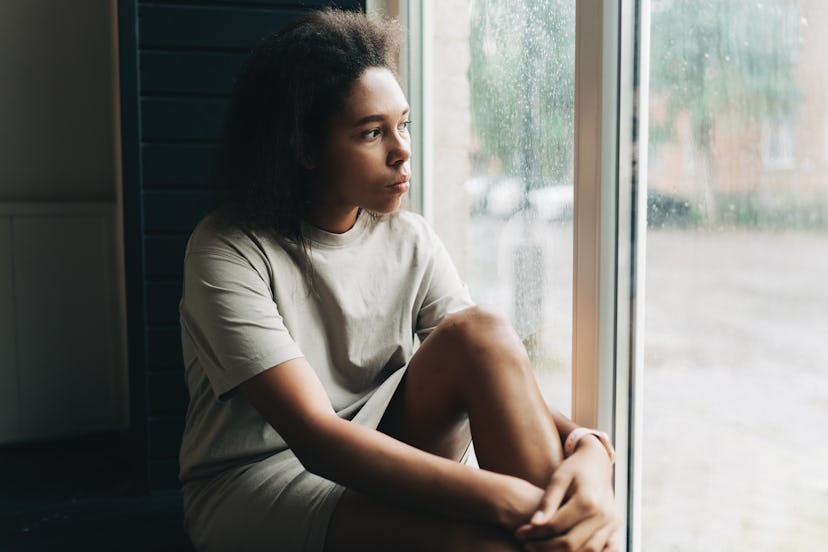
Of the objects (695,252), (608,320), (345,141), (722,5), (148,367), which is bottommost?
(148,367)

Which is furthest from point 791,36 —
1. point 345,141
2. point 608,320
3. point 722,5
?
point 345,141

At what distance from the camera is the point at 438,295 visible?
147 centimetres

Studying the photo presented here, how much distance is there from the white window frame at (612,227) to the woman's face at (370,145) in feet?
0.90

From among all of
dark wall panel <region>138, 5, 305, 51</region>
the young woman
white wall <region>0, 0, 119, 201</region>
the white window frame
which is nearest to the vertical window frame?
the white window frame

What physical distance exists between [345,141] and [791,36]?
64 centimetres

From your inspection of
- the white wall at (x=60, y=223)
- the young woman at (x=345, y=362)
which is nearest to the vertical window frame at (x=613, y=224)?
the young woman at (x=345, y=362)

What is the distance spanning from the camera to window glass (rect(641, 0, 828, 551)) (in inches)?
38.0

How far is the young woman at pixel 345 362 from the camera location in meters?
1.08

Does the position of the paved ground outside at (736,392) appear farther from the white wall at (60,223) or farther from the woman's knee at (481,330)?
the white wall at (60,223)

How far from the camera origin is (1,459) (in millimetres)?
2393

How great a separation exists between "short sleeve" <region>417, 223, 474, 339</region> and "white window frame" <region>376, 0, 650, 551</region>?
0.21 metres

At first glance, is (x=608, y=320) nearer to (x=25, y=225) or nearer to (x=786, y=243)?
(x=786, y=243)

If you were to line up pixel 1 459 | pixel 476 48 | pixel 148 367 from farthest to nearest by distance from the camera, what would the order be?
pixel 1 459
pixel 148 367
pixel 476 48

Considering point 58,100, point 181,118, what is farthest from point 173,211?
point 58,100
